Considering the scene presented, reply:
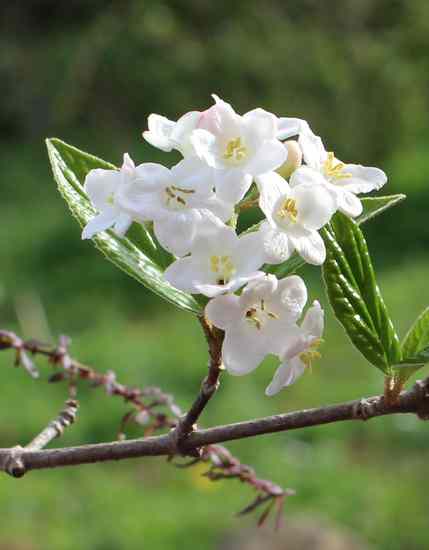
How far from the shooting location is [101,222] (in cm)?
72

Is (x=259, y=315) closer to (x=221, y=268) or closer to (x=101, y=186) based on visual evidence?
(x=221, y=268)

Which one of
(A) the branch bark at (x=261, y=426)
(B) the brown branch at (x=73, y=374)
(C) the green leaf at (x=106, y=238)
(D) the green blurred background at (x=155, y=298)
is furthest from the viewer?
(D) the green blurred background at (x=155, y=298)

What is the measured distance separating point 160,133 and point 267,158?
96 millimetres

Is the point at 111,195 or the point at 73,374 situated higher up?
the point at 111,195

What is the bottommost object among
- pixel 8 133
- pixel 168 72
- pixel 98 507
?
pixel 98 507

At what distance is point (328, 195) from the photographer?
0.68 metres

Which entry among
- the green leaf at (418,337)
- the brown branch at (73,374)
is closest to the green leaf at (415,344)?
the green leaf at (418,337)

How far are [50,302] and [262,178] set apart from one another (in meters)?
4.25

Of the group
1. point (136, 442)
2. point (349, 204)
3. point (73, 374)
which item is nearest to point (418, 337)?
point (349, 204)

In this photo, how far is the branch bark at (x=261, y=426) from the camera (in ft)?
2.04

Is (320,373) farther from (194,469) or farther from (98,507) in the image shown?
(98,507)

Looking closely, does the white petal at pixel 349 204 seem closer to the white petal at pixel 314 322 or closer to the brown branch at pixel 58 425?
the white petal at pixel 314 322

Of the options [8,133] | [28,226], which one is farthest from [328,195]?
[8,133]

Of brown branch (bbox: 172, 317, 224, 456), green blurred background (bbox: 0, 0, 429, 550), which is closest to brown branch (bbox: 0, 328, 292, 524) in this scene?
brown branch (bbox: 172, 317, 224, 456)
